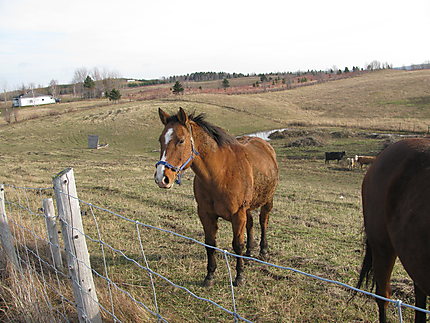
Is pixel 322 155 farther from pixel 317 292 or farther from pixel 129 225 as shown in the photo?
pixel 317 292

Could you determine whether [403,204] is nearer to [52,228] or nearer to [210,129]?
[210,129]

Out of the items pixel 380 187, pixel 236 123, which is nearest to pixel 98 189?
pixel 380 187

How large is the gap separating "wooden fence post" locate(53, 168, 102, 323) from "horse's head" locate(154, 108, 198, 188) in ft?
3.22

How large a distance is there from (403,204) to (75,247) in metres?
3.13

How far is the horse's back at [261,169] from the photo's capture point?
5.86 meters

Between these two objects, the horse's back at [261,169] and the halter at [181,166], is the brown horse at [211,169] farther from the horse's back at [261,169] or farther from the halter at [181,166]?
the horse's back at [261,169]

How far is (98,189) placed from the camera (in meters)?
12.2

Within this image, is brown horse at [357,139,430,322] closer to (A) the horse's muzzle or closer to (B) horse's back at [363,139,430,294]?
(B) horse's back at [363,139,430,294]

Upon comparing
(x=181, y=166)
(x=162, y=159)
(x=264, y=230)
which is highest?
(x=162, y=159)

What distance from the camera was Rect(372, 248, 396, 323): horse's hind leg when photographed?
3.75m

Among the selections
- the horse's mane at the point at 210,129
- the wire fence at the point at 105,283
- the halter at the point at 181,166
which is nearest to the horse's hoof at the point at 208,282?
the wire fence at the point at 105,283

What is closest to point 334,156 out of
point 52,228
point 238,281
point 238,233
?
point 238,233

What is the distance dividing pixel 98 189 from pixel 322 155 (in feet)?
56.3

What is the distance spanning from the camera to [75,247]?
3.56m
